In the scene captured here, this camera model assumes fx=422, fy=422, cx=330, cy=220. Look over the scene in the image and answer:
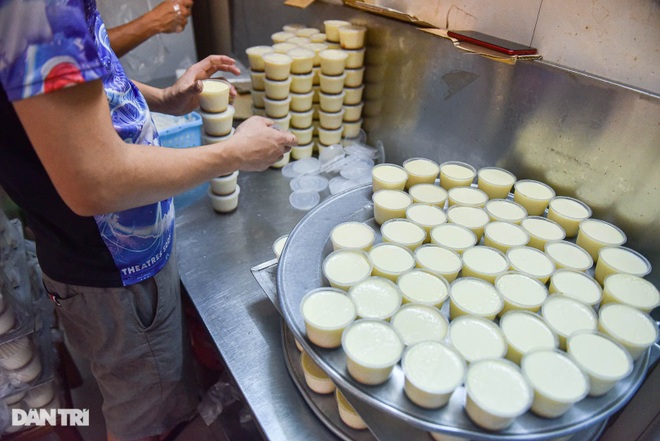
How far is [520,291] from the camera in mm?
1180

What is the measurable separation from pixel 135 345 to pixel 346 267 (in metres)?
0.76

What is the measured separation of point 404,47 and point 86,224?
1.47 meters

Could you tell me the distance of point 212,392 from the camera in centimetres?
174

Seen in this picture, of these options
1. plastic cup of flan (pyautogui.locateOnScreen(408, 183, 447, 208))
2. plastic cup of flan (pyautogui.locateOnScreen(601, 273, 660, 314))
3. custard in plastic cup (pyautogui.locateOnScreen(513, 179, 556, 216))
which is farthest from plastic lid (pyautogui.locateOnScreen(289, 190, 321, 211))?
plastic cup of flan (pyautogui.locateOnScreen(601, 273, 660, 314))

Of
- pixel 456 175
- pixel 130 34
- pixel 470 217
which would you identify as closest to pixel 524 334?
pixel 470 217

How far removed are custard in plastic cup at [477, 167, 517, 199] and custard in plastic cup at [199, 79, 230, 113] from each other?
105cm

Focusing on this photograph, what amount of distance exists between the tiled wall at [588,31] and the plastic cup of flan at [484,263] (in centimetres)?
65

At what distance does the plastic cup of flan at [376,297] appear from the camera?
111cm

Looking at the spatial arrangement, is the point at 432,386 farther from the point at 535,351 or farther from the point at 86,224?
the point at 86,224

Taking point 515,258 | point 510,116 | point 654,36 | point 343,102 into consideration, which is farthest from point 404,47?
point 515,258

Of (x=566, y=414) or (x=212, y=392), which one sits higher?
(x=566, y=414)

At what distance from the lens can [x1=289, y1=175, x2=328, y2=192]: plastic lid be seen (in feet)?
6.75

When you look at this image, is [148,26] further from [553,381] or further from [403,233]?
[553,381]

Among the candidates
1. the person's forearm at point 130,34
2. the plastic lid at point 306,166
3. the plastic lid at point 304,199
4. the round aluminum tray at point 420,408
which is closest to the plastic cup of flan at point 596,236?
the round aluminum tray at point 420,408
